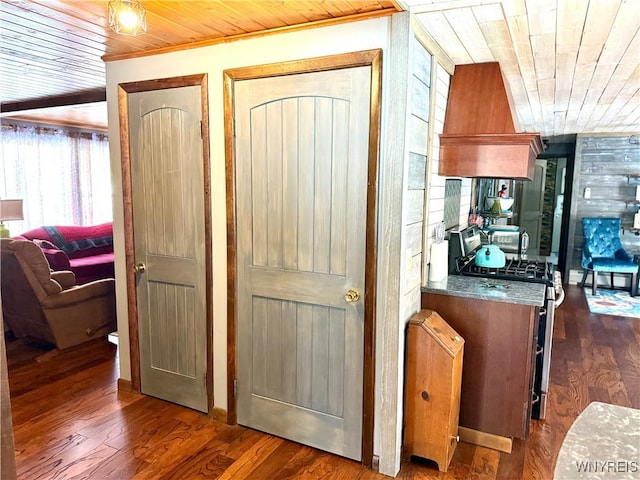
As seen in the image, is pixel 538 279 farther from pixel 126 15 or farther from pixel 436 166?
pixel 126 15

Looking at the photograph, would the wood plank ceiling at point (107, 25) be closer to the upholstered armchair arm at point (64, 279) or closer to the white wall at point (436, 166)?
the white wall at point (436, 166)

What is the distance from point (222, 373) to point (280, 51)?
1804 millimetres

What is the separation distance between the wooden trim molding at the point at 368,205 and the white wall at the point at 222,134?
0.03 metres

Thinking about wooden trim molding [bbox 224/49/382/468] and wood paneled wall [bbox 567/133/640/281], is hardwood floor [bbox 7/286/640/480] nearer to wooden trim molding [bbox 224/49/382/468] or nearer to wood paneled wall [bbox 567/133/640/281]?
wooden trim molding [bbox 224/49/382/468]

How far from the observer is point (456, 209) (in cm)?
346

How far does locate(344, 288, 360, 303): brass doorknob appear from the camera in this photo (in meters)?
2.27

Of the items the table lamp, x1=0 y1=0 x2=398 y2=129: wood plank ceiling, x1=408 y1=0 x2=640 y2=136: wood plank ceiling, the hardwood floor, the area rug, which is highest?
x1=0 y1=0 x2=398 y2=129: wood plank ceiling

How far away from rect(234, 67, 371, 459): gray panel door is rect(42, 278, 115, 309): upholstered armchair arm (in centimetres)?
195

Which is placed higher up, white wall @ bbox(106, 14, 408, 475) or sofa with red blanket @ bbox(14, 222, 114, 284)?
white wall @ bbox(106, 14, 408, 475)

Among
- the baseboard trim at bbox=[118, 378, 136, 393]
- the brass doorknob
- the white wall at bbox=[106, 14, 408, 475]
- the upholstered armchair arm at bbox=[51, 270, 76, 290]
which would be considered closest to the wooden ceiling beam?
the white wall at bbox=[106, 14, 408, 475]

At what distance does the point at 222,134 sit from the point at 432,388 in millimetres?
1709

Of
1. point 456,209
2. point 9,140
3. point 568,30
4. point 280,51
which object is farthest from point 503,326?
point 9,140

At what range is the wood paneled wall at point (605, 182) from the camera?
6012mm

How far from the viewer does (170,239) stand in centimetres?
282
